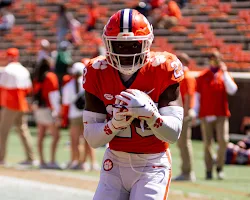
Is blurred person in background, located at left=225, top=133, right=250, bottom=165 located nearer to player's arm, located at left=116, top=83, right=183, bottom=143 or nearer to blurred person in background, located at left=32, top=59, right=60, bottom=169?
blurred person in background, located at left=32, top=59, right=60, bottom=169

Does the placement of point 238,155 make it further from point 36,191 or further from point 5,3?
point 5,3

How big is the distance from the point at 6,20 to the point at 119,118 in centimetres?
1983

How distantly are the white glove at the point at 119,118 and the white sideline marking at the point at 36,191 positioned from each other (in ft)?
14.9

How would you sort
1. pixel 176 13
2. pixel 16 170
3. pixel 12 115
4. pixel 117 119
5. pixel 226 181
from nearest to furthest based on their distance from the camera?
pixel 117 119, pixel 226 181, pixel 16 170, pixel 12 115, pixel 176 13

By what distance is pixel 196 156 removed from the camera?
44.9ft

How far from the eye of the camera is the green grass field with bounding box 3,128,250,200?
30.3 feet

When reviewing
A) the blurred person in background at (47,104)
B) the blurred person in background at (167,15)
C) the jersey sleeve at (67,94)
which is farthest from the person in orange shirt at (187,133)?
the blurred person in background at (167,15)

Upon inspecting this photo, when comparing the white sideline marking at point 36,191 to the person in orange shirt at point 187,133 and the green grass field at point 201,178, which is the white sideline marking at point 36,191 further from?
the person in orange shirt at point 187,133

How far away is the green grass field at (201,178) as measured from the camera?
9.25m

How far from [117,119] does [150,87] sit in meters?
0.37

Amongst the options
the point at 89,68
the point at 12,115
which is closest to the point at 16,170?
the point at 12,115

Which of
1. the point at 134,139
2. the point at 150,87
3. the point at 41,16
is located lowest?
the point at 41,16

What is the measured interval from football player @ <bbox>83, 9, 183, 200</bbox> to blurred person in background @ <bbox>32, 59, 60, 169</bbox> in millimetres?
7544

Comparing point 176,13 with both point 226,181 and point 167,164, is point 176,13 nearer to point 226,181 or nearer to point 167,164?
point 226,181
